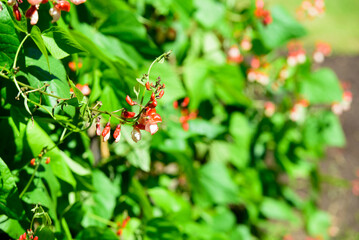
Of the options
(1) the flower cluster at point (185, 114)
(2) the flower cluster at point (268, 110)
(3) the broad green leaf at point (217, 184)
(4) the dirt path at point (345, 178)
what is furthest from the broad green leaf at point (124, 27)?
(4) the dirt path at point (345, 178)

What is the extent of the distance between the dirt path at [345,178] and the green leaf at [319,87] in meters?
0.91

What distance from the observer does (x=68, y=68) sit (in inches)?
41.7

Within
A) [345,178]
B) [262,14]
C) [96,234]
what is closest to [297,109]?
[262,14]

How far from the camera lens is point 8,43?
813 millimetres

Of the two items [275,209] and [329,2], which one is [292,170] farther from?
[329,2]

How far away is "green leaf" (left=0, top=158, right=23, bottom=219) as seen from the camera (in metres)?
0.82

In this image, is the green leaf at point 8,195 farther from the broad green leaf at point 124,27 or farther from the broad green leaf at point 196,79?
the broad green leaf at point 196,79

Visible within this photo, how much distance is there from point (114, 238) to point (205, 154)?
1.26 m

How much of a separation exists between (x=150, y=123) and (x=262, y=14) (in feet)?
4.80

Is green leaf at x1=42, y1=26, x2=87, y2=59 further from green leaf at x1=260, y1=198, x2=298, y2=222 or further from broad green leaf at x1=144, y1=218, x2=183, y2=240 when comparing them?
green leaf at x1=260, y1=198, x2=298, y2=222

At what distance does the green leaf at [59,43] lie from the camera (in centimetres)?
79

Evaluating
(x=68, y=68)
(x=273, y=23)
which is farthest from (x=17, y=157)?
(x=273, y=23)

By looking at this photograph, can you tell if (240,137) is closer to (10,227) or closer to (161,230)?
(161,230)

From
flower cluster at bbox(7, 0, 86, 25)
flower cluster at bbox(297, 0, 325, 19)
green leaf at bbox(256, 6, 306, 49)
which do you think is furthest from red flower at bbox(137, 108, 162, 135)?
flower cluster at bbox(297, 0, 325, 19)
